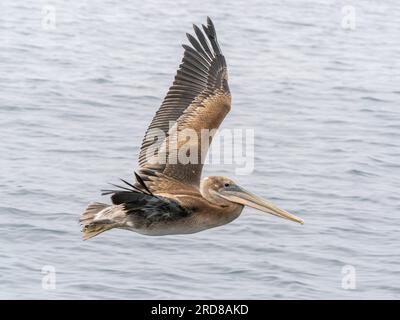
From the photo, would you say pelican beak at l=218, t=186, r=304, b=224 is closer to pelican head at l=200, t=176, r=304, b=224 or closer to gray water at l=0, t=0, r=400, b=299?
pelican head at l=200, t=176, r=304, b=224

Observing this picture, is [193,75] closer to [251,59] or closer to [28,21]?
[251,59]

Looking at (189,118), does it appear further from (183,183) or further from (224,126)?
(224,126)

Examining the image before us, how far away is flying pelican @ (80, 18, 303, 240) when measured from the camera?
959 centimetres

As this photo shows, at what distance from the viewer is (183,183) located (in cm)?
1034

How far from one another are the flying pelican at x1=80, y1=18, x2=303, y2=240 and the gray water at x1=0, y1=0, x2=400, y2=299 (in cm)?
132

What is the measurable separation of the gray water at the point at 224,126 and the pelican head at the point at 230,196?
4.45ft

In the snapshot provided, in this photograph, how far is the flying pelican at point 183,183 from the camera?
959cm

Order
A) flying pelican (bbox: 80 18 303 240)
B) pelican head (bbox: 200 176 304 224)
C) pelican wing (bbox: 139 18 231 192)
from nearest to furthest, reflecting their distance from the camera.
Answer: flying pelican (bbox: 80 18 303 240)
pelican head (bbox: 200 176 304 224)
pelican wing (bbox: 139 18 231 192)

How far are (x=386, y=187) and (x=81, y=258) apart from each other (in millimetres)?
4795

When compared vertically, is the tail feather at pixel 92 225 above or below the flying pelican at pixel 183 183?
below

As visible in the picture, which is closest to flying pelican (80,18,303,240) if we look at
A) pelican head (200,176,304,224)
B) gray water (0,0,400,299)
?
pelican head (200,176,304,224)

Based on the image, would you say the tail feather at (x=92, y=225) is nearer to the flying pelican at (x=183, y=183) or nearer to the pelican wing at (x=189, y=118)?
the flying pelican at (x=183, y=183)

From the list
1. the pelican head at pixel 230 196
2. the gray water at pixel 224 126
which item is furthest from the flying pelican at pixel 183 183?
the gray water at pixel 224 126

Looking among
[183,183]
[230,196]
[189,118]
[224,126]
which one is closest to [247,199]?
[230,196]
